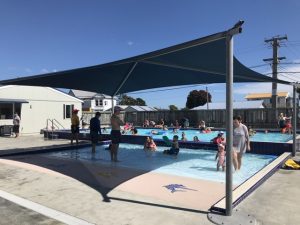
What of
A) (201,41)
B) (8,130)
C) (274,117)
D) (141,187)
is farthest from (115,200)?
(274,117)

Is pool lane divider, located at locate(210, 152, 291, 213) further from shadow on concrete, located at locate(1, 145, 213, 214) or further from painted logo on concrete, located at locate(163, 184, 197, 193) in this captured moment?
painted logo on concrete, located at locate(163, 184, 197, 193)

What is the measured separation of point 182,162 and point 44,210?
6065 mm

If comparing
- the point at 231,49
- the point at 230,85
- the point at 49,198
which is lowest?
the point at 49,198

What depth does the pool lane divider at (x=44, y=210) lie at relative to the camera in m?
4.95

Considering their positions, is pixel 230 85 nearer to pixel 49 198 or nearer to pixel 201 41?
pixel 201 41

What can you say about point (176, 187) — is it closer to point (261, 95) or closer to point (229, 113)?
point (229, 113)

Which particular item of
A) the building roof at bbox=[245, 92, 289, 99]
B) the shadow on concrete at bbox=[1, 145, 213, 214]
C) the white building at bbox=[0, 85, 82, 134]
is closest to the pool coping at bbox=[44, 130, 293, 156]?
the shadow on concrete at bbox=[1, 145, 213, 214]

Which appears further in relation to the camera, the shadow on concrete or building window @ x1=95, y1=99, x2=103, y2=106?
building window @ x1=95, y1=99, x2=103, y2=106

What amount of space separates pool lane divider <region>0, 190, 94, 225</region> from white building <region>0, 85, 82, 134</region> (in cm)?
1883

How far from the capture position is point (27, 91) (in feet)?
84.2

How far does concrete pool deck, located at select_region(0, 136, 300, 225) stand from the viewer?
198 inches

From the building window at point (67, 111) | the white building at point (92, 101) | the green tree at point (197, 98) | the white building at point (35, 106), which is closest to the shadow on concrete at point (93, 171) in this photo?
the white building at point (35, 106)

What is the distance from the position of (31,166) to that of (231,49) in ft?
23.5

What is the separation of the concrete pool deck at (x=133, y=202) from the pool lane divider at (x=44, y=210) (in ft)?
0.40
